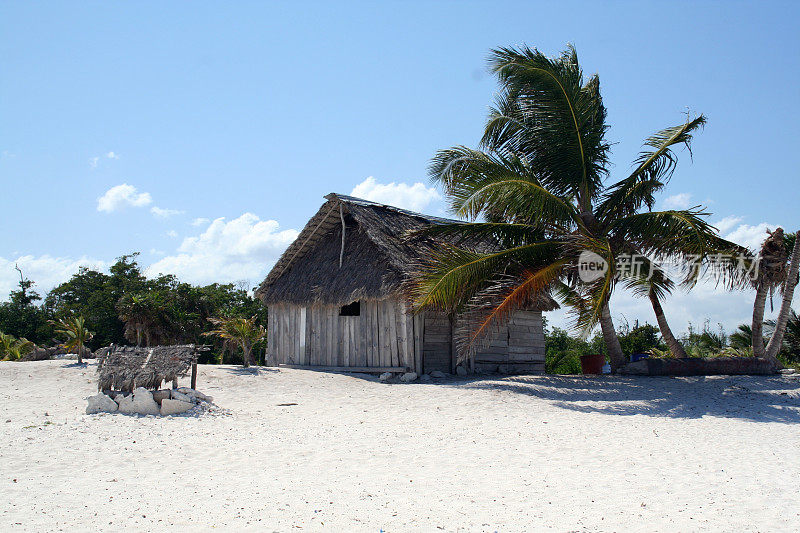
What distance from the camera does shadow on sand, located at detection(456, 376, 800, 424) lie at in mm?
8656

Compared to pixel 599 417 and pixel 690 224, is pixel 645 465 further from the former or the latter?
pixel 690 224

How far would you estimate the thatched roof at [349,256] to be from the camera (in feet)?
41.2

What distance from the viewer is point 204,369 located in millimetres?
11805

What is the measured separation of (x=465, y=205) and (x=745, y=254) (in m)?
5.44

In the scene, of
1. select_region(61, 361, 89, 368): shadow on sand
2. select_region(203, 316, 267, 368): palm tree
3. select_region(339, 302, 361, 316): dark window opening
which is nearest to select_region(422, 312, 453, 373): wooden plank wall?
select_region(339, 302, 361, 316): dark window opening

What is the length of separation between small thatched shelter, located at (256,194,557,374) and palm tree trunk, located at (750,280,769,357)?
4323mm

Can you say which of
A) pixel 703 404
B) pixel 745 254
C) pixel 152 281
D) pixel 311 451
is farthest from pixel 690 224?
pixel 152 281

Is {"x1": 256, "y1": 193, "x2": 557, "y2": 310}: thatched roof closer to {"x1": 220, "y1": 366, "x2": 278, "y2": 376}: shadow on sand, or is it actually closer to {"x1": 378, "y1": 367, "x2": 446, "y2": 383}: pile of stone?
{"x1": 378, "y1": 367, "x2": 446, "y2": 383}: pile of stone

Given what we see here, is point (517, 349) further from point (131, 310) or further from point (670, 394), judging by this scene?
point (131, 310)

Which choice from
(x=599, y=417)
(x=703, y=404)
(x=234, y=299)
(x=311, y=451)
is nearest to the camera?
(x=311, y=451)

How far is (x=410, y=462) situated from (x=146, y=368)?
4.38 metres

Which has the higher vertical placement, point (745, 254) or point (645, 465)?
point (745, 254)

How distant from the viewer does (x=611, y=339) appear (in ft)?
40.2

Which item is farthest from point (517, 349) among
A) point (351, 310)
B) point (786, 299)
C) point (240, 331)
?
point (240, 331)
